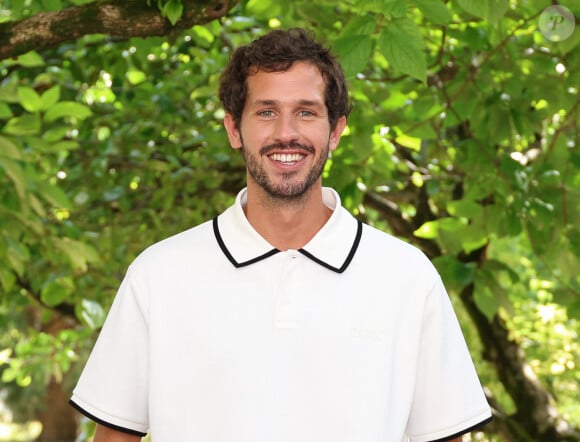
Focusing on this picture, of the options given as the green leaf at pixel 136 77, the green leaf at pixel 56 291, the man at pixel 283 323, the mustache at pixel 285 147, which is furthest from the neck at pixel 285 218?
the green leaf at pixel 136 77

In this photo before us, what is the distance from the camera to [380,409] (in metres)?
2.39

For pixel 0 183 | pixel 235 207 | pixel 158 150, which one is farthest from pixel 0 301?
pixel 235 207

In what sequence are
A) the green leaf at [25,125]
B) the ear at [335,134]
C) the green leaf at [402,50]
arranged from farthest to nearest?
the green leaf at [25,125] < the green leaf at [402,50] < the ear at [335,134]

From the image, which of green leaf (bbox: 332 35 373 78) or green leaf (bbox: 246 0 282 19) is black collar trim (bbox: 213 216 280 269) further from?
green leaf (bbox: 246 0 282 19)

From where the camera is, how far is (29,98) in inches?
151

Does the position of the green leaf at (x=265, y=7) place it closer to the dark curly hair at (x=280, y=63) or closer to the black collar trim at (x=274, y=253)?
the dark curly hair at (x=280, y=63)

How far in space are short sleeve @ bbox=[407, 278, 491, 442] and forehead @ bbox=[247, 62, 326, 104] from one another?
1.83ft

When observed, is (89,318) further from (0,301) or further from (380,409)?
(0,301)

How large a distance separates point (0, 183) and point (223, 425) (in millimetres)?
2625

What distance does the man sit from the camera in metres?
2.35

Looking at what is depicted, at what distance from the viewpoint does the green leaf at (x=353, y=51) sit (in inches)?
116

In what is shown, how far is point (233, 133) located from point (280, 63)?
0.25 m

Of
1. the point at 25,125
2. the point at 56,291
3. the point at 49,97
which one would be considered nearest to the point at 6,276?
the point at 56,291

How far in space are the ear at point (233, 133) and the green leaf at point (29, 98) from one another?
4.43ft
